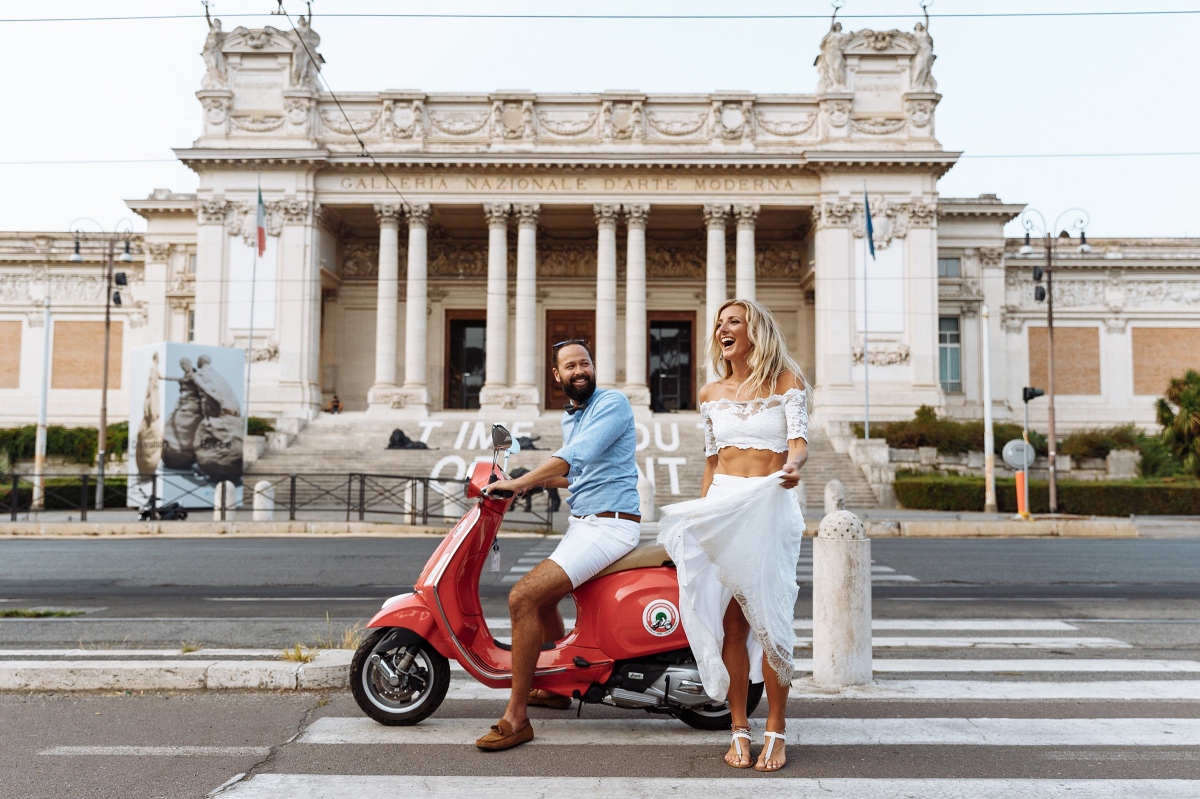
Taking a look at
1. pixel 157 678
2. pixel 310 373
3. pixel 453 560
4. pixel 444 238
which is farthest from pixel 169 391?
pixel 444 238

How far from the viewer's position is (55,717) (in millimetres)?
5438

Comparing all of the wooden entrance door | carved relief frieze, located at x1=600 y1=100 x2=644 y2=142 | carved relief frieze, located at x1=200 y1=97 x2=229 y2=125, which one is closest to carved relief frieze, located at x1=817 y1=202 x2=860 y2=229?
carved relief frieze, located at x1=600 y1=100 x2=644 y2=142

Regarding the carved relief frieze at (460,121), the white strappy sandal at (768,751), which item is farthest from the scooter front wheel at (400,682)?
the carved relief frieze at (460,121)

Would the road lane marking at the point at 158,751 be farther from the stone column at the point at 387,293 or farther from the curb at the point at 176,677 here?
the stone column at the point at 387,293

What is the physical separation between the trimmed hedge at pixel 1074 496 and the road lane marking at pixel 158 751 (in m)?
25.0

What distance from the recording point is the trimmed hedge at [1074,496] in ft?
84.7

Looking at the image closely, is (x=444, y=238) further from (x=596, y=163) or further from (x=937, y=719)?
(x=937, y=719)

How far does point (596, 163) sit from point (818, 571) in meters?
35.4

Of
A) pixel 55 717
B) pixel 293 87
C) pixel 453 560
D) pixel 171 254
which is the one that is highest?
pixel 293 87

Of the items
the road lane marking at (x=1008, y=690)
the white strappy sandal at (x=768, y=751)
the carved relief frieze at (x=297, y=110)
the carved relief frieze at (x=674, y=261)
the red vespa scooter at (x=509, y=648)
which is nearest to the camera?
the white strappy sandal at (x=768, y=751)

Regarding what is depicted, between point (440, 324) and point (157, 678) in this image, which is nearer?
point (157, 678)

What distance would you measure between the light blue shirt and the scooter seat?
0.23 m

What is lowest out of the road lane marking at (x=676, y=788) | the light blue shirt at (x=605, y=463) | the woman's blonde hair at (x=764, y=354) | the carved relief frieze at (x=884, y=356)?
the road lane marking at (x=676, y=788)

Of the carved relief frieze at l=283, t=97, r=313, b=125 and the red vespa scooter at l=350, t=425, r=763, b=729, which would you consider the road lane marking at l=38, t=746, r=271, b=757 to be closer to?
the red vespa scooter at l=350, t=425, r=763, b=729
